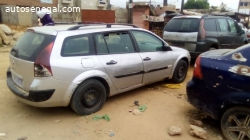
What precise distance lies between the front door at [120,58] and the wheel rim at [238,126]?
6.20 ft

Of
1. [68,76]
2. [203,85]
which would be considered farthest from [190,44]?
[68,76]

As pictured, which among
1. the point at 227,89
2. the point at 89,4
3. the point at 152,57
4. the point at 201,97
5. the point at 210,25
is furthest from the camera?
the point at 89,4

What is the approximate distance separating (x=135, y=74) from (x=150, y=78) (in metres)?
0.53

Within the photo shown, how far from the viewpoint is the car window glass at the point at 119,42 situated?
3.99m

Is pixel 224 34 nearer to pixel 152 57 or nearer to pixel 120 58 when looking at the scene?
pixel 152 57

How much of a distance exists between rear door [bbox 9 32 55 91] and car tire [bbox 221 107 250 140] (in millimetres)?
2853

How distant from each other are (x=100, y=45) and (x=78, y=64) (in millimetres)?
621

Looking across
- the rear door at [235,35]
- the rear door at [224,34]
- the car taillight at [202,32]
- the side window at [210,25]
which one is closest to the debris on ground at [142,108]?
the car taillight at [202,32]

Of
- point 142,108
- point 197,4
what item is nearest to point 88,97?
point 142,108

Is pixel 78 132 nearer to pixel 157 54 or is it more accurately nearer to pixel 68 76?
pixel 68 76

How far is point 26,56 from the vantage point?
3369 millimetres

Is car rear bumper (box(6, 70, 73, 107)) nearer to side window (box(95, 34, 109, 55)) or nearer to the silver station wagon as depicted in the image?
the silver station wagon

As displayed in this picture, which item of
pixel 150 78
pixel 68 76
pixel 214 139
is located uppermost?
pixel 68 76

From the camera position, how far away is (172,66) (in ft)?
16.9
